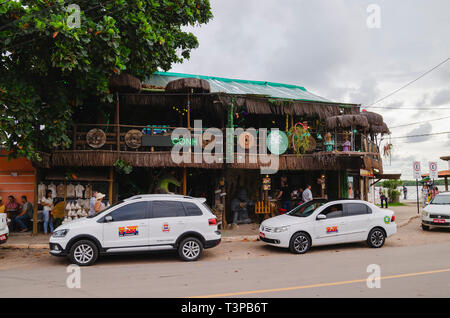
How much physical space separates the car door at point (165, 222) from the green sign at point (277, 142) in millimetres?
6878

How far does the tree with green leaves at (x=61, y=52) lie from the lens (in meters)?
9.67

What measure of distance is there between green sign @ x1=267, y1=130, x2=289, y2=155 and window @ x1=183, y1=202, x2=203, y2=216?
6.48 m

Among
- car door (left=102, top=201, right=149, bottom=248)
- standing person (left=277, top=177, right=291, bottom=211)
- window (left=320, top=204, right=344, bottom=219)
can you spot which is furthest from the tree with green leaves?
standing person (left=277, top=177, right=291, bottom=211)

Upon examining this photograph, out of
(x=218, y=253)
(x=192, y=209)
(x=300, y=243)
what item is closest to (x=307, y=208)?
(x=300, y=243)

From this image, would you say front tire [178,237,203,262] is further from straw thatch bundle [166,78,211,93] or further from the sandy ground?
straw thatch bundle [166,78,211,93]

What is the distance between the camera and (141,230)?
8703 millimetres

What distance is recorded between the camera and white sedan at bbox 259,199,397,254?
32.3 feet

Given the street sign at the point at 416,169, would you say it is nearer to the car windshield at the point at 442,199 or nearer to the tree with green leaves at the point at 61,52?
the car windshield at the point at 442,199

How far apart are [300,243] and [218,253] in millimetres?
2429

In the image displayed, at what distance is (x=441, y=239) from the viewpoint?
1241 centimetres

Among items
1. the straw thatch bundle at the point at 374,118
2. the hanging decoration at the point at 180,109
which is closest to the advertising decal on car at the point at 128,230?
the hanging decoration at the point at 180,109

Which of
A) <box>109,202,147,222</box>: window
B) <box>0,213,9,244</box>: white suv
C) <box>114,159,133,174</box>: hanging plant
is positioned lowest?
<box>0,213,9,244</box>: white suv

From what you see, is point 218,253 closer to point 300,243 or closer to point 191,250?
point 191,250
